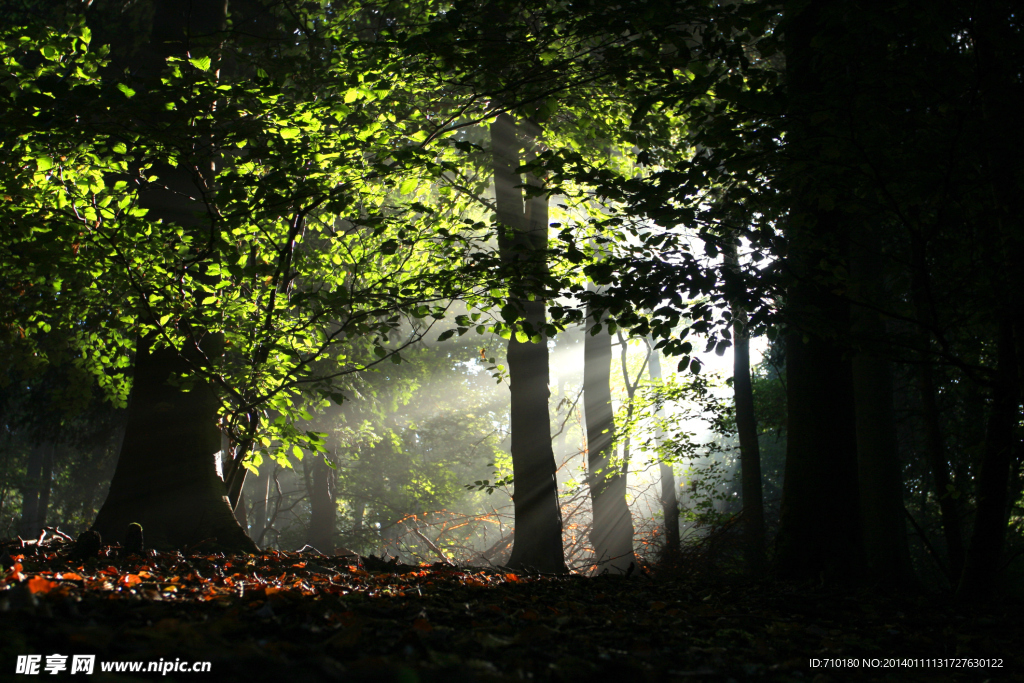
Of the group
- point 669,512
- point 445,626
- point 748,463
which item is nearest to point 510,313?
point 445,626

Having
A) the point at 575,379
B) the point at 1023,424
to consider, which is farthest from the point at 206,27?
the point at 575,379

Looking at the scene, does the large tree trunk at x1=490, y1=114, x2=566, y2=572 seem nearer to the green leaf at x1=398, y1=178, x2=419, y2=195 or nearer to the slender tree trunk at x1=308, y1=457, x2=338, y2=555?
the green leaf at x1=398, y1=178, x2=419, y2=195

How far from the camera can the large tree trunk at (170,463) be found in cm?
514

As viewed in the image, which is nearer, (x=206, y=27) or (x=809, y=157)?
(x=809, y=157)

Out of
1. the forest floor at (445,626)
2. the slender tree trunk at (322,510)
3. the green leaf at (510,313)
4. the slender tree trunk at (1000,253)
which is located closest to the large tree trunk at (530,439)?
the forest floor at (445,626)

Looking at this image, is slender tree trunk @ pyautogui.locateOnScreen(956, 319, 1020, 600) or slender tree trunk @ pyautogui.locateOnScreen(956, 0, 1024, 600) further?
Answer: slender tree trunk @ pyautogui.locateOnScreen(956, 319, 1020, 600)

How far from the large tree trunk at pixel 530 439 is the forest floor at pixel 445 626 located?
6.58 feet

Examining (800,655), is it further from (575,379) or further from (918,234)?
(575,379)

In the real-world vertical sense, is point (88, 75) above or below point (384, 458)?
above

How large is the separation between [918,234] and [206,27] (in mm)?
7413

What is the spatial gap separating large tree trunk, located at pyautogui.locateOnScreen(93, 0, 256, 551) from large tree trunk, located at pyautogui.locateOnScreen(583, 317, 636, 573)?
6.05m

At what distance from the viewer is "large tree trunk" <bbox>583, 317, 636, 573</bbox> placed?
1020cm

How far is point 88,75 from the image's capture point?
4.71 m

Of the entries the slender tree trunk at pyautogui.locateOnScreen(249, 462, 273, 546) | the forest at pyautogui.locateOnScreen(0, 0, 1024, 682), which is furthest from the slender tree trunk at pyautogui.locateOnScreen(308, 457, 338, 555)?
the forest at pyautogui.locateOnScreen(0, 0, 1024, 682)
